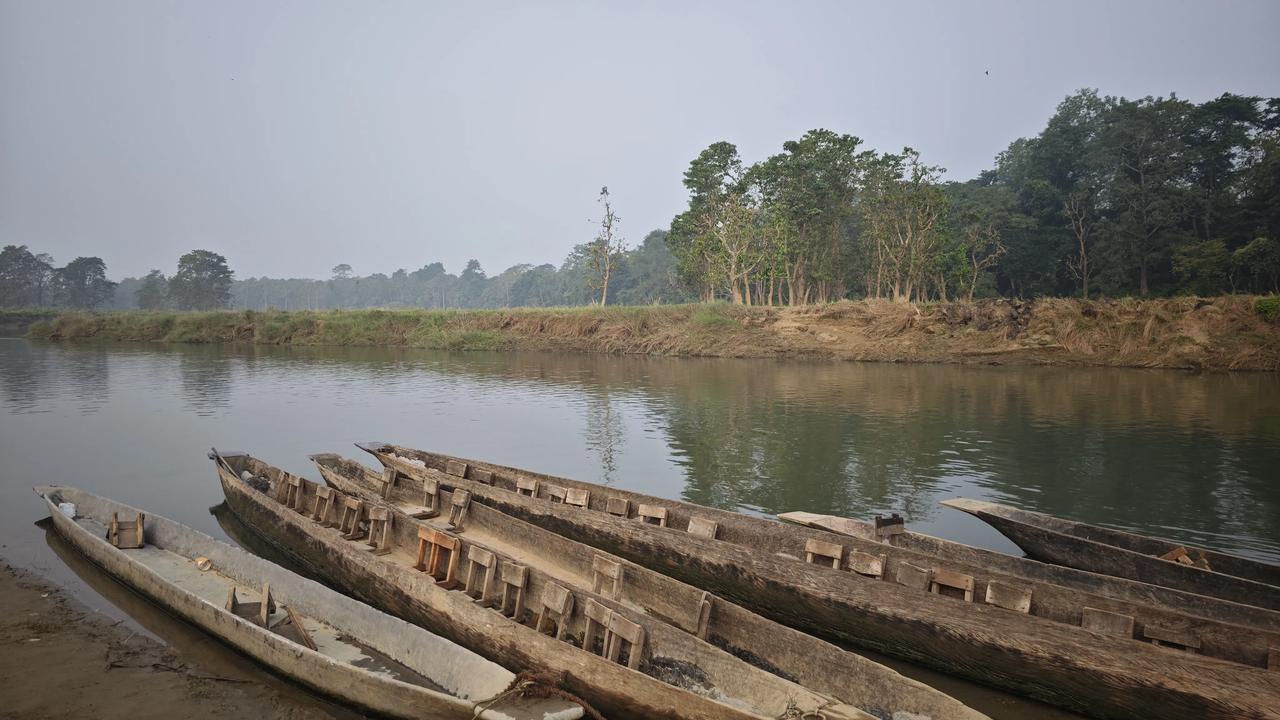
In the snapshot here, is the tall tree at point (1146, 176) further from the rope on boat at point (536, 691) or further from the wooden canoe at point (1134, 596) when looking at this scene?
the rope on boat at point (536, 691)

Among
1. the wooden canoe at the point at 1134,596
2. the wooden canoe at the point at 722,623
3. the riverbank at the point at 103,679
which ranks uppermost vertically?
→ the wooden canoe at the point at 1134,596

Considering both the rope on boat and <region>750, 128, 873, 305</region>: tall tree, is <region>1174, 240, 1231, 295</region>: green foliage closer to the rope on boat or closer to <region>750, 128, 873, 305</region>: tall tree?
<region>750, 128, 873, 305</region>: tall tree

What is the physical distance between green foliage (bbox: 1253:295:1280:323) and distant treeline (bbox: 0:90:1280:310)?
26.2ft

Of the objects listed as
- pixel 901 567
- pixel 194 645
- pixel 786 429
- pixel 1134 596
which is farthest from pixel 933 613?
pixel 786 429

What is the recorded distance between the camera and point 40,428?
17.2 m

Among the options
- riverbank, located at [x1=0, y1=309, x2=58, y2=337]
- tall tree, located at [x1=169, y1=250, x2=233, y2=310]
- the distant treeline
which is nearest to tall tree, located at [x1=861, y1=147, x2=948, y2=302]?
the distant treeline

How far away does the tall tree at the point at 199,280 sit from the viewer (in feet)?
332

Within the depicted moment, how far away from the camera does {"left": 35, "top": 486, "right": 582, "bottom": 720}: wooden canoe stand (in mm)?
4641

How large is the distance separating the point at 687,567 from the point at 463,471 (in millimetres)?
4874

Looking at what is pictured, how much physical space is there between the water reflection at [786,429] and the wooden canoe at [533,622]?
207 inches

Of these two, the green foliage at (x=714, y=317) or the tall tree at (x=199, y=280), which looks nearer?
the green foliage at (x=714, y=317)

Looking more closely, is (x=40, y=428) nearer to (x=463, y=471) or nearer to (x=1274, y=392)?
(x=463, y=471)

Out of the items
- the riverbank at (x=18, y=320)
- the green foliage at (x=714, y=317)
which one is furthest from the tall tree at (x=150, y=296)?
the green foliage at (x=714, y=317)

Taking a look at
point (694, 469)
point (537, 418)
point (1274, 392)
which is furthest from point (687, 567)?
point (1274, 392)
